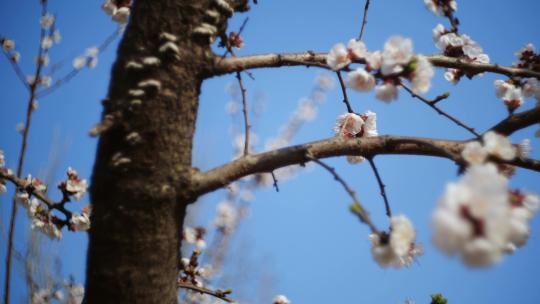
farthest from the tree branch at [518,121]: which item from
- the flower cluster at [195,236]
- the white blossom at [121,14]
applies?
the flower cluster at [195,236]

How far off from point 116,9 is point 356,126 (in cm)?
159

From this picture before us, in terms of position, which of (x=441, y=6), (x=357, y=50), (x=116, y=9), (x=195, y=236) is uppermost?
(x=441, y=6)

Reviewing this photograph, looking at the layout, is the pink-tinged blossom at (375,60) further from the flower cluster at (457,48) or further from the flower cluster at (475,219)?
the flower cluster at (457,48)

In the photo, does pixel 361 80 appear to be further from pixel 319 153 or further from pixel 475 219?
pixel 475 219

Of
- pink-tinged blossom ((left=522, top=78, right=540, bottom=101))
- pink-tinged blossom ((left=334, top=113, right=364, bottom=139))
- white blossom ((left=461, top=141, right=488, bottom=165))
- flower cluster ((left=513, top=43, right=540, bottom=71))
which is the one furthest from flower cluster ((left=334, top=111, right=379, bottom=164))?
flower cluster ((left=513, top=43, right=540, bottom=71))

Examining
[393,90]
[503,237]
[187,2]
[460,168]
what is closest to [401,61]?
[393,90]

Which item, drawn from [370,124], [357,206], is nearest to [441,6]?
[370,124]

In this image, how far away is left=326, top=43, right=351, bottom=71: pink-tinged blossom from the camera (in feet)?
3.79

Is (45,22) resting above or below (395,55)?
above

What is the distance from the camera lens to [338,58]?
1164mm

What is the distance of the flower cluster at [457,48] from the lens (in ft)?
6.05

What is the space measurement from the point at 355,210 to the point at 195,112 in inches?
25.8

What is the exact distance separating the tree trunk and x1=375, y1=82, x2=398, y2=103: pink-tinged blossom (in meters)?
0.71

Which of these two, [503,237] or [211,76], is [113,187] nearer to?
[211,76]
